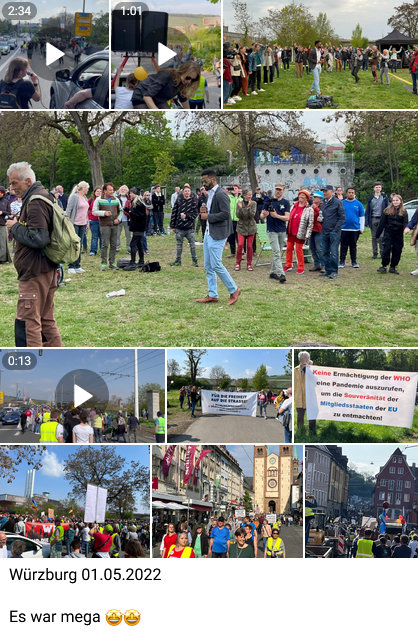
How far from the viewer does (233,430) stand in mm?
4383

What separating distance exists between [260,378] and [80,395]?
1172 mm

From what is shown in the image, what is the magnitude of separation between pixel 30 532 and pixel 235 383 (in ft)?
5.33

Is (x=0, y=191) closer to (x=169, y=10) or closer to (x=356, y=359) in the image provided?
(x=169, y=10)

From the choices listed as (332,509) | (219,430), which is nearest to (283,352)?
(219,430)

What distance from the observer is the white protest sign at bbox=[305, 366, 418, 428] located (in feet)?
14.2

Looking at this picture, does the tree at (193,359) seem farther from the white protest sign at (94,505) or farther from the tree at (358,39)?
the tree at (358,39)

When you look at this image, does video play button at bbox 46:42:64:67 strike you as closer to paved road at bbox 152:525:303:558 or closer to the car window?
the car window

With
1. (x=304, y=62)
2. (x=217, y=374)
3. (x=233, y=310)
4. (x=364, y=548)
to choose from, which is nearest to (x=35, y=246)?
(x=217, y=374)

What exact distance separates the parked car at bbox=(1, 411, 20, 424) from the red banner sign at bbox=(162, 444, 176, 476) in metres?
0.99
